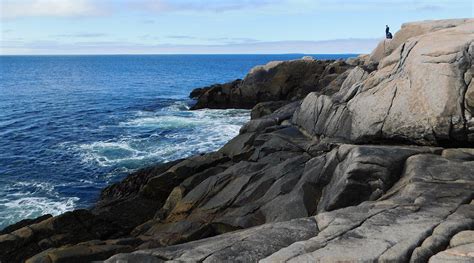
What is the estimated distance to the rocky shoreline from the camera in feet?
32.1

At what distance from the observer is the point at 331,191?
46.6 feet

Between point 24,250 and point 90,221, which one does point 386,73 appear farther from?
point 24,250

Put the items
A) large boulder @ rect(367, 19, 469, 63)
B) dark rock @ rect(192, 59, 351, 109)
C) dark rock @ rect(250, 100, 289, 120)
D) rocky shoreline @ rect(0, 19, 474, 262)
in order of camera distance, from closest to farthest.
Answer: rocky shoreline @ rect(0, 19, 474, 262)
large boulder @ rect(367, 19, 469, 63)
dark rock @ rect(250, 100, 289, 120)
dark rock @ rect(192, 59, 351, 109)

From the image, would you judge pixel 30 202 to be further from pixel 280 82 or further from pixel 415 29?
pixel 280 82

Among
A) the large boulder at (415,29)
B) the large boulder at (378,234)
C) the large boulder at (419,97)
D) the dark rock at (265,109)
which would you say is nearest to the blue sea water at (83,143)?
the dark rock at (265,109)

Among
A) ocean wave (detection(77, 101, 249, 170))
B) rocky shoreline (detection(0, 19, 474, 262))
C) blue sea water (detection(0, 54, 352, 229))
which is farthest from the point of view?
ocean wave (detection(77, 101, 249, 170))

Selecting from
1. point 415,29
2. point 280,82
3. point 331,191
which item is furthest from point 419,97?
point 280,82

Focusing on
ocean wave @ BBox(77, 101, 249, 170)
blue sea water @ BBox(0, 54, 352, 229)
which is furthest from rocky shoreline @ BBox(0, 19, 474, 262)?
ocean wave @ BBox(77, 101, 249, 170)

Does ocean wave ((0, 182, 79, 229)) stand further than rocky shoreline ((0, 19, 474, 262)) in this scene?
Yes

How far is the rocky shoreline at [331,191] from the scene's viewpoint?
32.1ft

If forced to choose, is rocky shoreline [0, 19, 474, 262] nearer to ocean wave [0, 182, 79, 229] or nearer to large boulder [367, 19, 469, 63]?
large boulder [367, 19, 469, 63]

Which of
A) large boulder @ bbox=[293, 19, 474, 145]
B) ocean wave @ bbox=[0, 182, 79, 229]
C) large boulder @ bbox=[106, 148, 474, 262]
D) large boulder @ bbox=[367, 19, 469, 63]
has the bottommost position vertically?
ocean wave @ bbox=[0, 182, 79, 229]

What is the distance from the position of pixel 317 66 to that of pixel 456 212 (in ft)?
161

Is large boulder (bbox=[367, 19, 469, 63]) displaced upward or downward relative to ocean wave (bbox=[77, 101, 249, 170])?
upward
